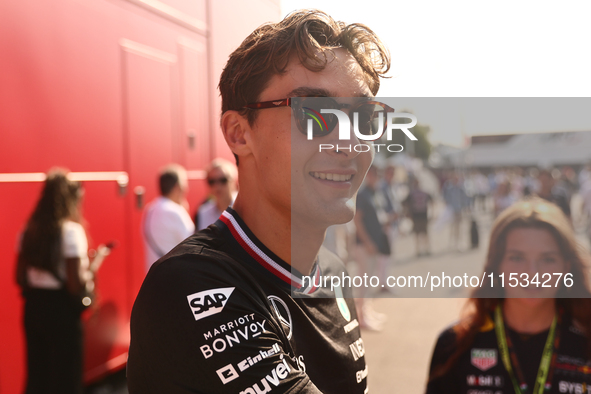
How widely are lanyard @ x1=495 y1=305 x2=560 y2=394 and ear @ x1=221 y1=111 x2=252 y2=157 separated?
4.21 ft

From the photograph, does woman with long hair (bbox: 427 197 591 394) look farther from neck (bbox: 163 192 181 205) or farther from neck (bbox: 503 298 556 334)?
neck (bbox: 163 192 181 205)

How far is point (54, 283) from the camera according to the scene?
3021mm

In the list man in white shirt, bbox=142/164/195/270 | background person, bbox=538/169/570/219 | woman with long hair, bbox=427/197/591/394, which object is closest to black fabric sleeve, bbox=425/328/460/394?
woman with long hair, bbox=427/197/591/394

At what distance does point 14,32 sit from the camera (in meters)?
2.74

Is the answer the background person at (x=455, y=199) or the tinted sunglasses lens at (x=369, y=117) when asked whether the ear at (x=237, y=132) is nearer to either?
the tinted sunglasses lens at (x=369, y=117)

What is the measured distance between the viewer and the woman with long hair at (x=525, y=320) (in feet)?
5.68

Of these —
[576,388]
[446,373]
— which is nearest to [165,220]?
[446,373]

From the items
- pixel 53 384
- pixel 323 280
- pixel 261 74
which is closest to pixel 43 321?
pixel 53 384

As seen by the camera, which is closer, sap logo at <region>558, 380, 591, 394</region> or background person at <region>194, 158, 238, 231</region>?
sap logo at <region>558, 380, 591, 394</region>

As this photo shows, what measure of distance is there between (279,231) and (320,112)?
30 cm

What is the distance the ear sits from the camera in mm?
1203

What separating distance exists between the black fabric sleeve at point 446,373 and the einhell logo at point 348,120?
1.03 metres

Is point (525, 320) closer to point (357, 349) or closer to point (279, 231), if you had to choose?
point (357, 349)

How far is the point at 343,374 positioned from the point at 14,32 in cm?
269
